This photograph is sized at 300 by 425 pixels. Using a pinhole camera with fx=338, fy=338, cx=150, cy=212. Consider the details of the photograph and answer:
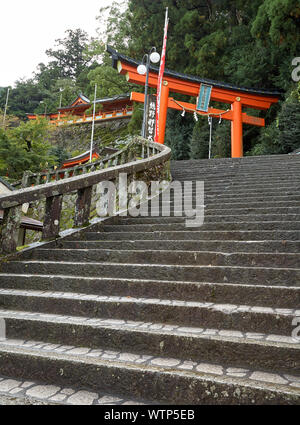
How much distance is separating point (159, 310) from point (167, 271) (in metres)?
0.62

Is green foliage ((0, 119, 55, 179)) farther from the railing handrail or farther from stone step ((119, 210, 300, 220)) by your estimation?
stone step ((119, 210, 300, 220))

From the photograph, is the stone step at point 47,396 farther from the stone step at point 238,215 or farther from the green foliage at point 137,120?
the green foliage at point 137,120

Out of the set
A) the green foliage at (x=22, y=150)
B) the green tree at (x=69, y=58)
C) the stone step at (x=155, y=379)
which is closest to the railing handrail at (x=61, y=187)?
the stone step at (x=155, y=379)

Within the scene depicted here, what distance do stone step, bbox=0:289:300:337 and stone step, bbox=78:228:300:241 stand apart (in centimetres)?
142

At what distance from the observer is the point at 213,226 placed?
4.67m

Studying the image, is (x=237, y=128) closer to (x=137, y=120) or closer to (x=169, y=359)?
(x=137, y=120)

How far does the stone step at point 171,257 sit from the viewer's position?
3.39 metres

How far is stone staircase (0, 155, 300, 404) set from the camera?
2133 mm

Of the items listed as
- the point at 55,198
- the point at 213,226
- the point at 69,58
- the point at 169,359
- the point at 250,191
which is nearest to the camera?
the point at 169,359

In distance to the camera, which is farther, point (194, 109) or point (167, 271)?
point (194, 109)

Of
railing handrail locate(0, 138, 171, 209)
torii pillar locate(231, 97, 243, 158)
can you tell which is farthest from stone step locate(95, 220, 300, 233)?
torii pillar locate(231, 97, 243, 158)

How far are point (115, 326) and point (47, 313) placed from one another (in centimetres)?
86

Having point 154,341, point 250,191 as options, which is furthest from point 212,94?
point 154,341
